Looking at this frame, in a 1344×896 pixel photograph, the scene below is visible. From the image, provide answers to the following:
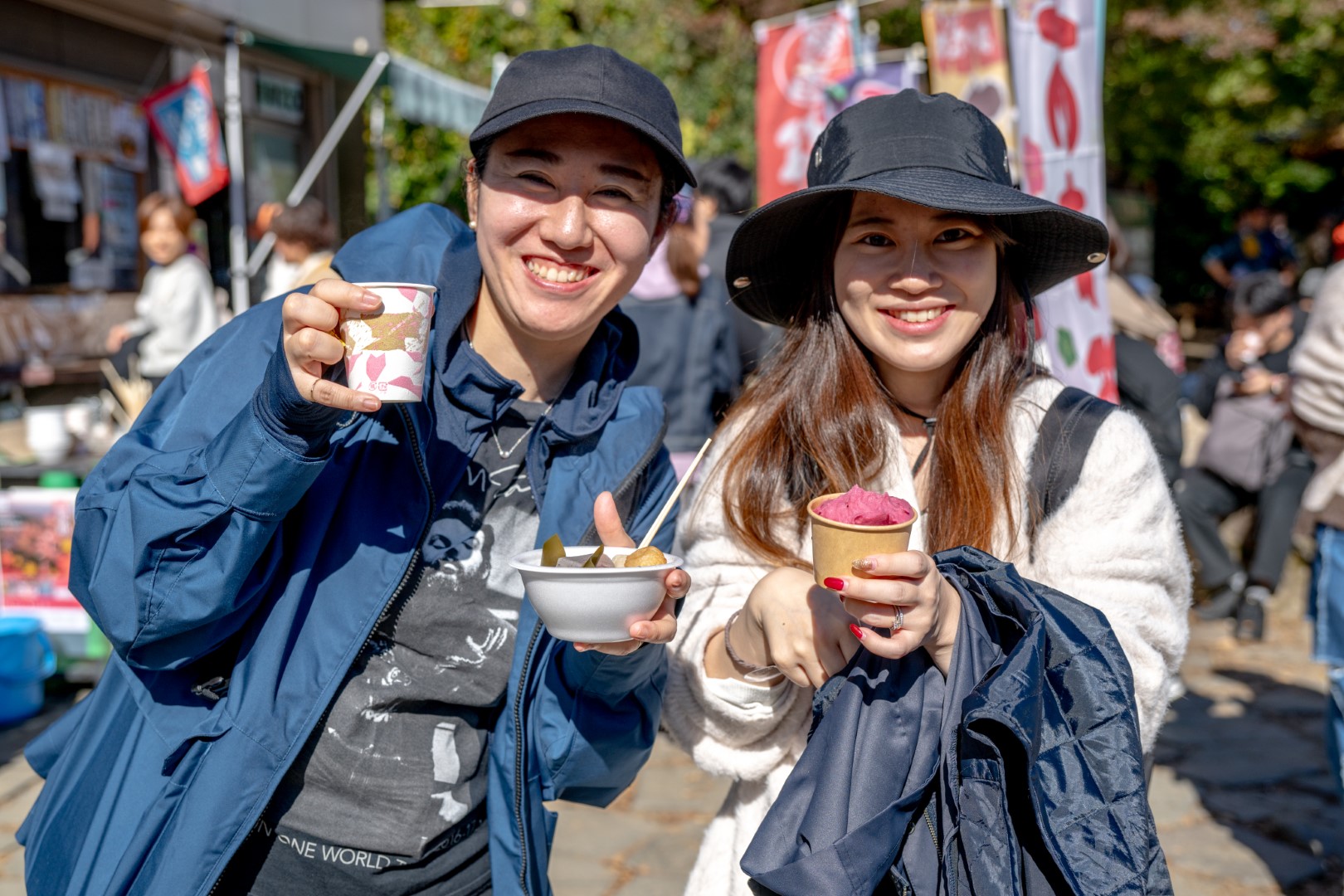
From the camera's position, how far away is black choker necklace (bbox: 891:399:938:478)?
2.06 metres

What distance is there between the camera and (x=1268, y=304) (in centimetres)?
709

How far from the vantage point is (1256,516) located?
727cm

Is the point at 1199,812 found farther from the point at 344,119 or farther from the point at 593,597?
the point at 344,119

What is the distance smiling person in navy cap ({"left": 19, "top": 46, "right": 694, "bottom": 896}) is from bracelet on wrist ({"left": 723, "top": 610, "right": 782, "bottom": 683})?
133 millimetres

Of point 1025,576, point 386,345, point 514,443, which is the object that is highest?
point 386,345

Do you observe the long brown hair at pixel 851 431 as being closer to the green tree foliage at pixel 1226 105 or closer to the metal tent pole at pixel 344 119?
the metal tent pole at pixel 344 119

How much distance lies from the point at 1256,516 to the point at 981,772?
6663 mm

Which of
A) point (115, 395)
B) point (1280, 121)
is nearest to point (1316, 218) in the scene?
point (1280, 121)

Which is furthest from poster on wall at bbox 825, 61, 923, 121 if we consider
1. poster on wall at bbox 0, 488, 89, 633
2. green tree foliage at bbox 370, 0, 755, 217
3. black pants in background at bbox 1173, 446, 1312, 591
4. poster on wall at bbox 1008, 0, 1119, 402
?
green tree foliage at bbox 370, 0, 755, 217

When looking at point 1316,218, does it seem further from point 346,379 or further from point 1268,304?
point 346,379

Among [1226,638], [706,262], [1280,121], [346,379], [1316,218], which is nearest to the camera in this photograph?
[346,379]

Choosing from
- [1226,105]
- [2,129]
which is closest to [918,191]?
[2,129]

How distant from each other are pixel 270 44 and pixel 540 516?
914cm

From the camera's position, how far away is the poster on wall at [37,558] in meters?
5.34
